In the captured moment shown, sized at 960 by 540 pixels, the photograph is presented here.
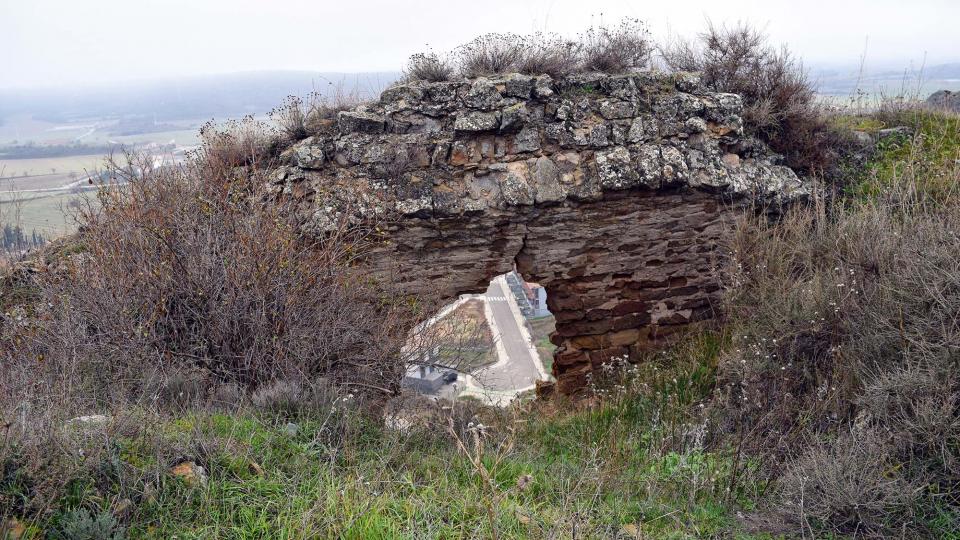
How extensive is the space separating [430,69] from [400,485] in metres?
4.73

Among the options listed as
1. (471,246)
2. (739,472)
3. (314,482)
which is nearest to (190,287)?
(314,482)

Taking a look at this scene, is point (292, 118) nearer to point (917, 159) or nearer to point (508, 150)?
point (508, 150)

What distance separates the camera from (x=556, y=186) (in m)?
5.91

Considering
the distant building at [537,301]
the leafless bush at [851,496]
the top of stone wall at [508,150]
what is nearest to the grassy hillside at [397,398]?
the leafless bush at [851,496]

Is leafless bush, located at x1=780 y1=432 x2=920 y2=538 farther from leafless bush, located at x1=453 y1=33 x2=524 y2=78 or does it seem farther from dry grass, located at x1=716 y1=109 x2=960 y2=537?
leafless bush, located at x1=453 y1=33 x2=524 y2=78

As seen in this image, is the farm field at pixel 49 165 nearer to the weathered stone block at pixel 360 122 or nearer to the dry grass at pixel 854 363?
the weathered stone block at pixel 360 122

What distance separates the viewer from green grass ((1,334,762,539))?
248cm

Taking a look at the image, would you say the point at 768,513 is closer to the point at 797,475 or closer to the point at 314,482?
the point at 797,475

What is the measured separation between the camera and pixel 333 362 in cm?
447

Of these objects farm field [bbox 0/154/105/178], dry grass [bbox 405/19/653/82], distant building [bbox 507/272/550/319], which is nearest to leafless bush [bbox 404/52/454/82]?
dry grass [bbox 405/19/653/82]

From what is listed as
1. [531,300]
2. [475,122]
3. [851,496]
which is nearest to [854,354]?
[851,496]

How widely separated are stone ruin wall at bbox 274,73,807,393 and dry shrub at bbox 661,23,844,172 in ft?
1.89

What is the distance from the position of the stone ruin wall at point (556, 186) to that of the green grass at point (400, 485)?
222 cm

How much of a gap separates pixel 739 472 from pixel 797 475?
0.42 m
